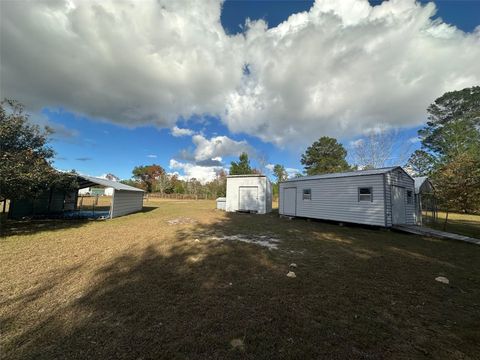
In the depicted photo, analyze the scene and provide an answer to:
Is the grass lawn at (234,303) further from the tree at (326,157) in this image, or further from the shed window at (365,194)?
the tree at (326,157)

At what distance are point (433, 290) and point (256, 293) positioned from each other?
337 cm

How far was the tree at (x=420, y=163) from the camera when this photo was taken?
29358 millimetres

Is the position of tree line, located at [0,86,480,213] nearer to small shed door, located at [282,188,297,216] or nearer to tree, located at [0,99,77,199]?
tree, located at [0,99,77,199]

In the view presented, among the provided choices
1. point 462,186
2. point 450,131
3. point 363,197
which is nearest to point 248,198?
point 363,197

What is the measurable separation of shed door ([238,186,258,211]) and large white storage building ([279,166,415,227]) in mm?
5112

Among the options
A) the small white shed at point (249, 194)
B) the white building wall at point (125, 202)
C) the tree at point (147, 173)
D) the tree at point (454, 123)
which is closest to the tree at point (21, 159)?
the white building wall at point (125, 202)

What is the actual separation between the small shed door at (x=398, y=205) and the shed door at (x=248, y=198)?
33.0 feet

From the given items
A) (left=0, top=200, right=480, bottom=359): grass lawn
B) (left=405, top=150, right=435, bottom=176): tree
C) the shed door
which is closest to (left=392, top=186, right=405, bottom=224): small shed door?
(left=0, top=200, right=480, bottom=359): grass lawn

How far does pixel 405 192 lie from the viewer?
11.7 metres

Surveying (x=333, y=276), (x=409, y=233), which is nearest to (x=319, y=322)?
(x=333, y=276)

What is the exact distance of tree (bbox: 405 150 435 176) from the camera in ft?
96.3

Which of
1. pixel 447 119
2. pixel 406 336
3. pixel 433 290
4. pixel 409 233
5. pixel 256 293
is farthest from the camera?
pixel 447 119

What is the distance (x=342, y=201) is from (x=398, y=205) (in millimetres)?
2609

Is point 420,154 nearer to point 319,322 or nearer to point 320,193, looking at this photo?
point 320,193
